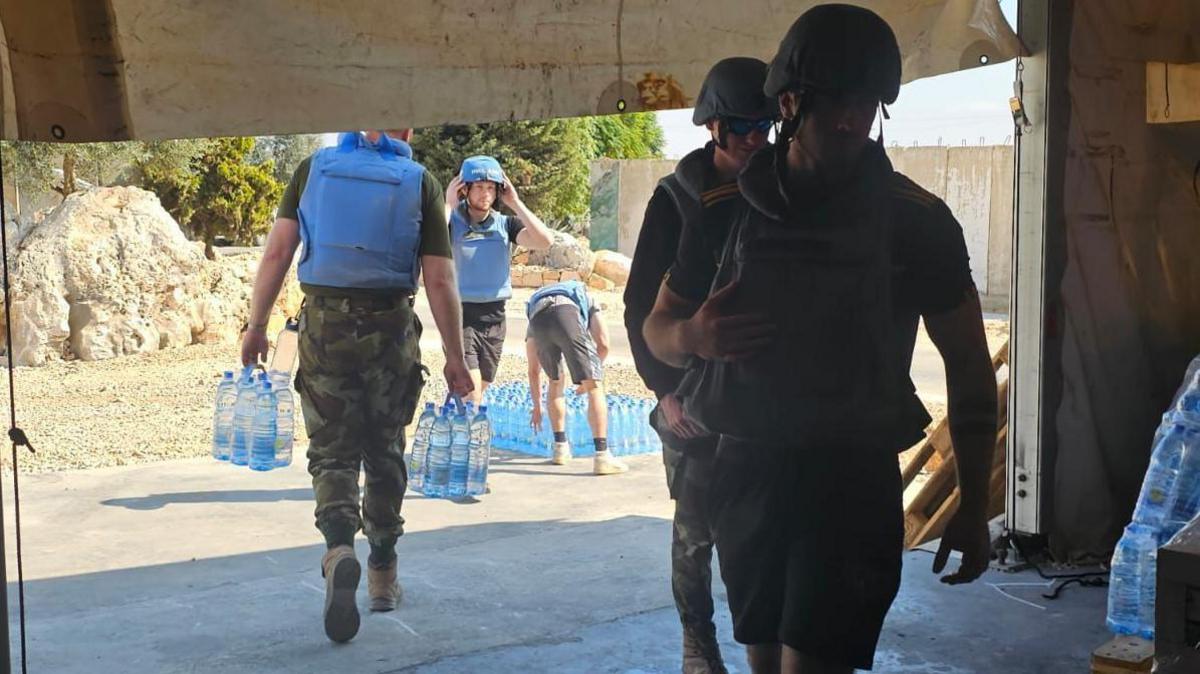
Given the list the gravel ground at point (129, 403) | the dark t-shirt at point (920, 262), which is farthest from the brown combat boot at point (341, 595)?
the gravel ground at point (129, 403)

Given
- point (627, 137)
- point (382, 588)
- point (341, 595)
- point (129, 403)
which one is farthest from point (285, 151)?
point (341, 595)

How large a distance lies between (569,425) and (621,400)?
777 mm

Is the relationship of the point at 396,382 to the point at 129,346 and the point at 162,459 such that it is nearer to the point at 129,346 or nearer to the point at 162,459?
the point at 162,459

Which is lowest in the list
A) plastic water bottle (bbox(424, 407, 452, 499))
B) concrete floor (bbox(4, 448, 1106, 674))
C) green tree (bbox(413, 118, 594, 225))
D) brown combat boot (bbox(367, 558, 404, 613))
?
concrete floor (bbox(4, 448, 1106, 674))

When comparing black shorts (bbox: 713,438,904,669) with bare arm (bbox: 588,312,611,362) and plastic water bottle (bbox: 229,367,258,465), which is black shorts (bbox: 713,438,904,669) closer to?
plastic water bottle (bbox: 229,367,258,465)

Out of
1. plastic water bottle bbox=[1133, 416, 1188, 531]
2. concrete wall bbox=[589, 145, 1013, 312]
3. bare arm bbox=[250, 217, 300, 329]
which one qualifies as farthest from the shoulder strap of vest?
concrete wall bbox=[589, 145, 1013, 312]

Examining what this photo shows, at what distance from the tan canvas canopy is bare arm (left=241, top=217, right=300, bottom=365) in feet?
4.61

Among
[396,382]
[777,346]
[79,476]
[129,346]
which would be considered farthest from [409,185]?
[129,346]

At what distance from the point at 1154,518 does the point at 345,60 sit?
322cm

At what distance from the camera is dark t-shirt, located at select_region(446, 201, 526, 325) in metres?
Answer: 7.99

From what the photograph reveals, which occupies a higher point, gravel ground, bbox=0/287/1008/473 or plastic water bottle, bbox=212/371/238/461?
plastic water bottle, bbox=212/371/238/461

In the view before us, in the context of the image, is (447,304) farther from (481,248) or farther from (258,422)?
(481,248)

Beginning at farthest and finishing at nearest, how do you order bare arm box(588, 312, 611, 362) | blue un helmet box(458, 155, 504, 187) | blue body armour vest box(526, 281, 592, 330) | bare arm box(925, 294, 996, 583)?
bare arm box(588, 312, 611, 362) → blue body armour vest box(526, 281, 592, 330) → blue un helmet box(458, 155, 504, 187) → bare arm box(925, 294, 996, 583)

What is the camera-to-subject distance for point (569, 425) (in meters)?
9.43
